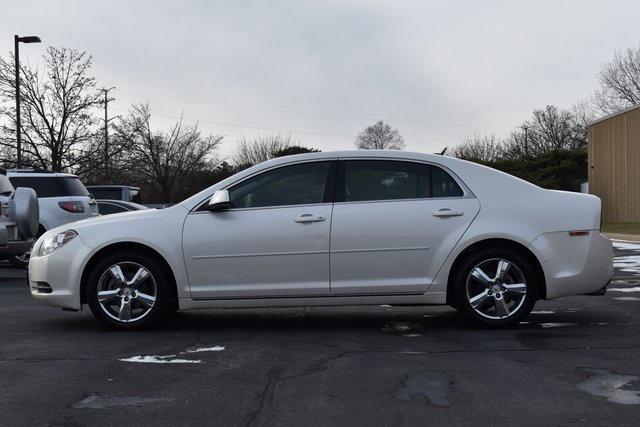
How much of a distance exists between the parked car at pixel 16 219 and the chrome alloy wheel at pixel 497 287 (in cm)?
698

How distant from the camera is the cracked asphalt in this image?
12.8ft

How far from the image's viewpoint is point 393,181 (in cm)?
635

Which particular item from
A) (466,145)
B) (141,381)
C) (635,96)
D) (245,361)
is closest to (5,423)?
(141,381)

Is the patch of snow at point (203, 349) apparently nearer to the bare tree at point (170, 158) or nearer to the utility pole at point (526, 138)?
the bare tree at point (170, 158)

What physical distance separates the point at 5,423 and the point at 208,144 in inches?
1733

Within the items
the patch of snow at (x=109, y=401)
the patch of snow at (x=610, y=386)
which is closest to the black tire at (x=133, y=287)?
the patch of snow at (x=109, y=401)

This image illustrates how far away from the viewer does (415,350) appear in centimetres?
543

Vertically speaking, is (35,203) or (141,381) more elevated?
(35,203)

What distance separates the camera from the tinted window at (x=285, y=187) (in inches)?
249

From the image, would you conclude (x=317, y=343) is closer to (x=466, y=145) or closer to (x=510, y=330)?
(x=510, y=330)

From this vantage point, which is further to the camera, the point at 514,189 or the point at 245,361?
the point at 514,189

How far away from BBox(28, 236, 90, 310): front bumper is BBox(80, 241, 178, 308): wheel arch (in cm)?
6

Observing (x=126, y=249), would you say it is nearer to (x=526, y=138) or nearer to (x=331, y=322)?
(x=331, y=322)

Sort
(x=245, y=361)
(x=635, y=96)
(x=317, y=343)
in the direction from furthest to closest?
1. (x=635, y=96)
2. (x=317, y=343)
3. (x=245, y=361)
